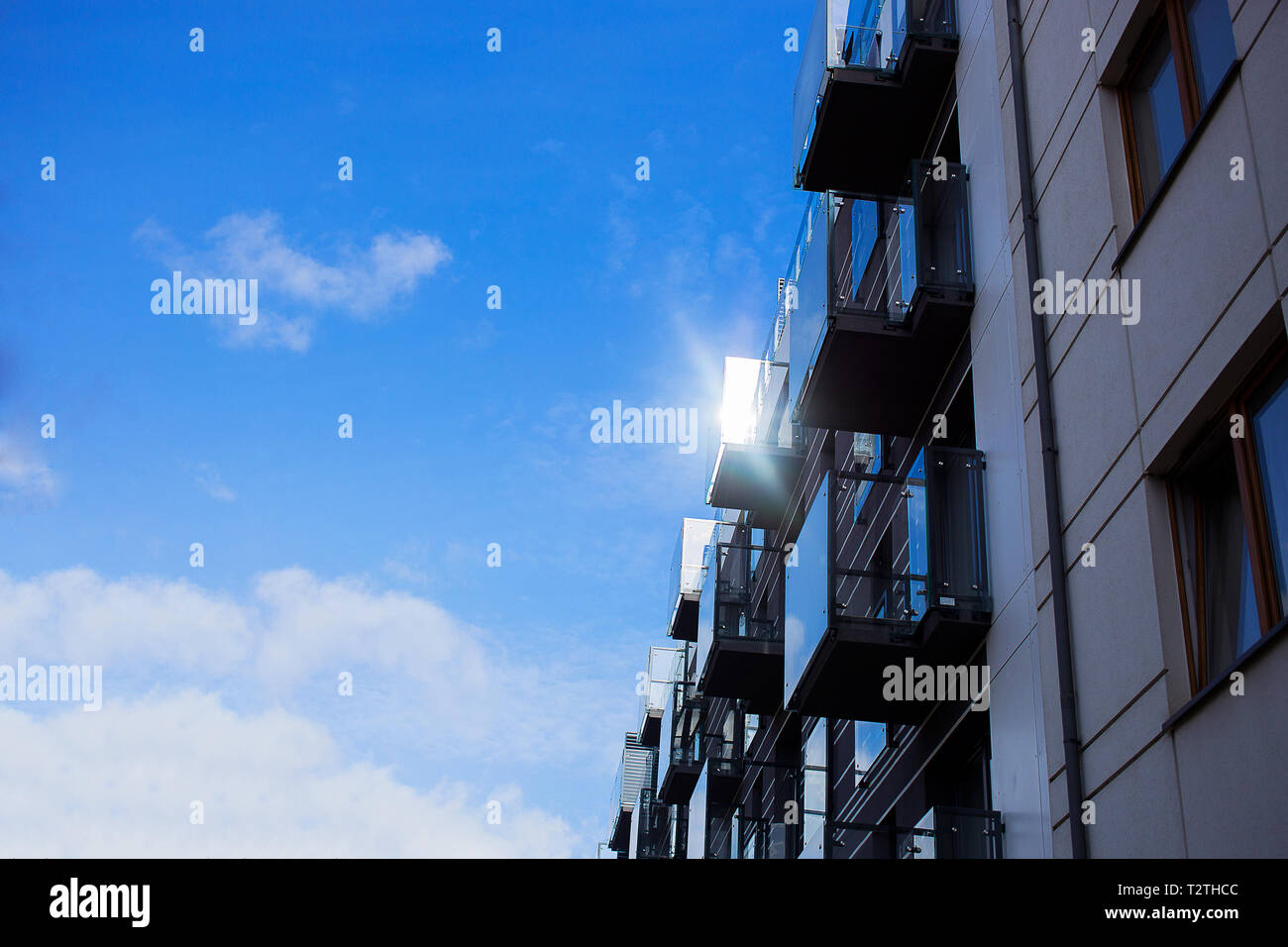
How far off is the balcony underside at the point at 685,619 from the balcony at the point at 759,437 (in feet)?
17.3

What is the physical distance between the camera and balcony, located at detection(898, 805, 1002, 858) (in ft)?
33.6

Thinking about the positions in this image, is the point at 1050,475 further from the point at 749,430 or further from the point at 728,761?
the point at 728,761

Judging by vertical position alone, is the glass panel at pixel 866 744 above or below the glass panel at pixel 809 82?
below

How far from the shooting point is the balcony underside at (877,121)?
14305mm

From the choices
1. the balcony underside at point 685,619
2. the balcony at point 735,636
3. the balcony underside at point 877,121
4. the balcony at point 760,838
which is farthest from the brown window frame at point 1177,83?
the balcony underside at point 685,619

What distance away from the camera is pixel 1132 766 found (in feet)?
27.2

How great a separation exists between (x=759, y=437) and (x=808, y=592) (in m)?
7.97

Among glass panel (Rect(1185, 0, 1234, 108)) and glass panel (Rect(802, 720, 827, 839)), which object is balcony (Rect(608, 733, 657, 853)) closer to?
glass panel (Rect(802, 720, 827, 839))

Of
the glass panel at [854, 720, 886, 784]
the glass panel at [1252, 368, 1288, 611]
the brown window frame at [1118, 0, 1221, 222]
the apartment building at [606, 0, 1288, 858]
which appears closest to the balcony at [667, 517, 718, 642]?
the apartment building at [606, 0, 1288, 858]

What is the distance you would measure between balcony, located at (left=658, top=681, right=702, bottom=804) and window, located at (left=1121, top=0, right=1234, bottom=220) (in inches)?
651

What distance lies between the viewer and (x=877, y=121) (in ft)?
49.5

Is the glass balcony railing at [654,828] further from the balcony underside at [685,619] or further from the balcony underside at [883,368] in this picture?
→ the balcony underside at [883,368]

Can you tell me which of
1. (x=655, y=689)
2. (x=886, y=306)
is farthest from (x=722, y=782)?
(x=886, y=306)
